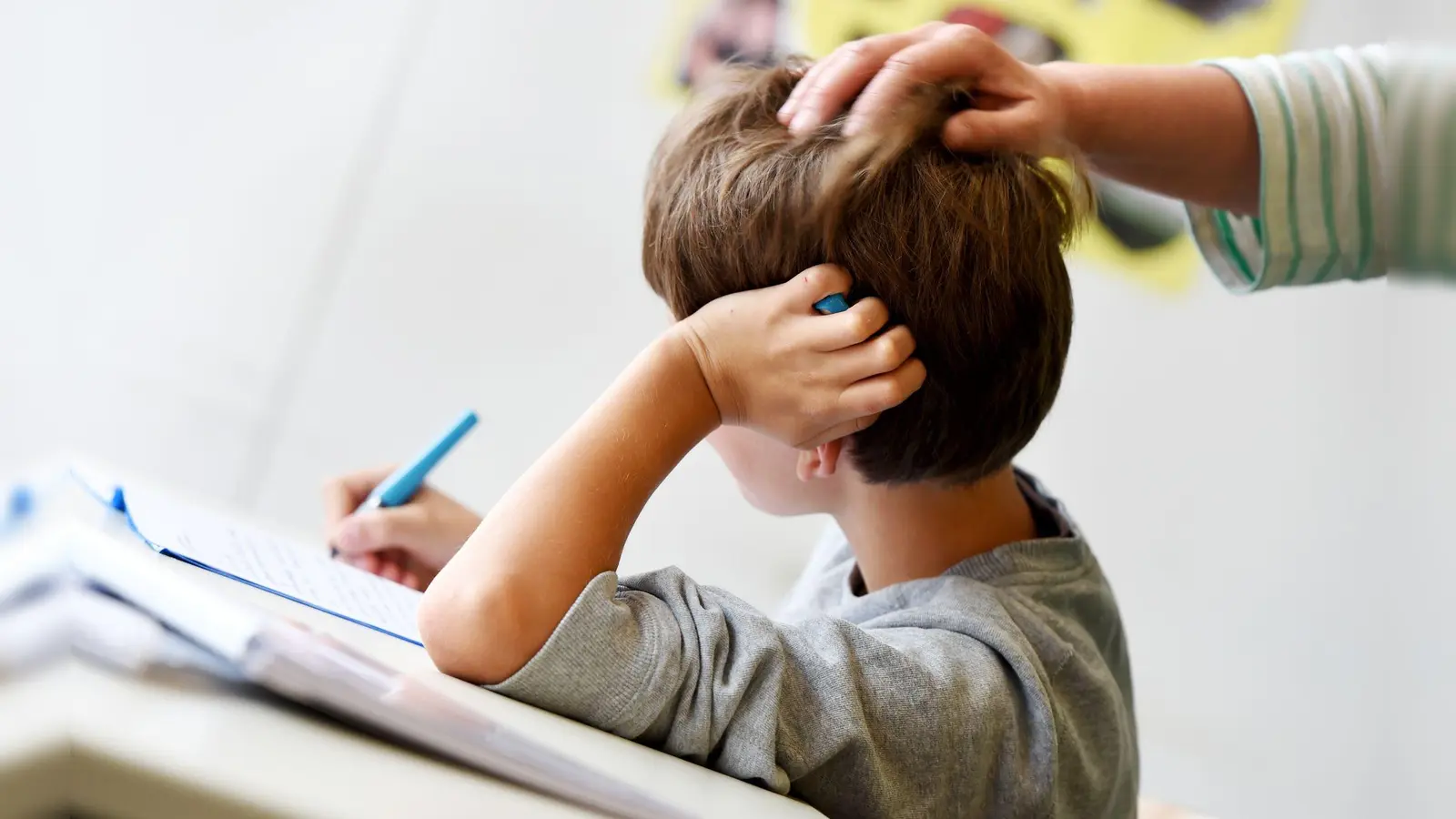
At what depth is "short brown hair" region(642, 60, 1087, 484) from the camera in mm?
591

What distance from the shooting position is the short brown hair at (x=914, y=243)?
1.94ft

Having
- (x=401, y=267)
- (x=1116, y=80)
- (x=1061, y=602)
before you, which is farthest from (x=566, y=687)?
(x=401, y=267)

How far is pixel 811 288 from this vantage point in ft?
1.85

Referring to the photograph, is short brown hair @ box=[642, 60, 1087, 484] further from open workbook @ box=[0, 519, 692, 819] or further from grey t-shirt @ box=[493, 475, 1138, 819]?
open workbook @ box=[0, 519, 692, 819]

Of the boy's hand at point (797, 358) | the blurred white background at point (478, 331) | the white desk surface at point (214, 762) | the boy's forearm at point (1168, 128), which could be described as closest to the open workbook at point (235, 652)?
the white desk surface at point (214, 762)

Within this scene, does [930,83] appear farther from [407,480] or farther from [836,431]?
[407,480]

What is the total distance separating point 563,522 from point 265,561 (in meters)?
0.17

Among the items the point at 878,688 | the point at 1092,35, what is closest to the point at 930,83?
the point at 878,688

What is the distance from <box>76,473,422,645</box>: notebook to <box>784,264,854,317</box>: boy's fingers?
0.22 meters

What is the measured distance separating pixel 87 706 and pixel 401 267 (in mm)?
1287

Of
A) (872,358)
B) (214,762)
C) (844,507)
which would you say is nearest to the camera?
(214,762)

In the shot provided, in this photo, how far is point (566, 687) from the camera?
0.46 metres

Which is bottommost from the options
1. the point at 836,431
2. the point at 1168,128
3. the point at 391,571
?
the point at 391,571

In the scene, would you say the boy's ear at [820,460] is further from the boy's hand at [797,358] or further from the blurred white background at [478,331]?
the blurred white background at [478,331]
